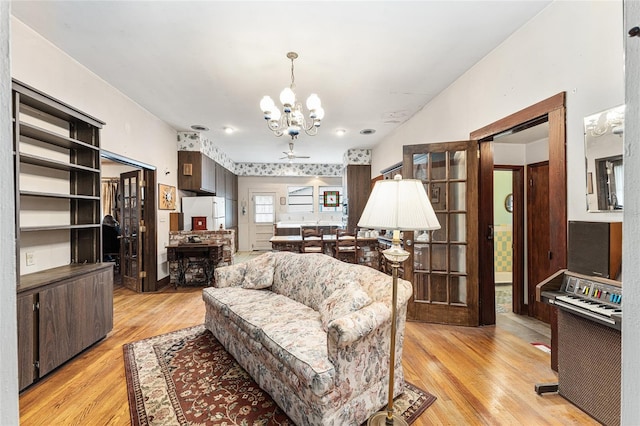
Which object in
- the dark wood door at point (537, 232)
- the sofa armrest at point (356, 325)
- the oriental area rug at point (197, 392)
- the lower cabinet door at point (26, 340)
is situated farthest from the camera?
the dark wood door at point (537, 232)

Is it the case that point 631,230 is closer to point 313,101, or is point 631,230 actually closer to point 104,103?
point 313,101

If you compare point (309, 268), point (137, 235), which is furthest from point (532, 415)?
point (137, 235)

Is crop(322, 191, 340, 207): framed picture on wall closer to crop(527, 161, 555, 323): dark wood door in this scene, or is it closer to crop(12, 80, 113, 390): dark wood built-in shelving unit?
crop(527, 161, 555, 323): dark wood door

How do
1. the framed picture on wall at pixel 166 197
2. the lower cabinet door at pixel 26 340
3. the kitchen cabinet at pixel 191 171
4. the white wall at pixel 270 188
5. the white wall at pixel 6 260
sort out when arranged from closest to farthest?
the white wall at pixel 6 260 → the lower cabinet door at pixel 26 340 → the framed picture on wall at pixel 166 197 → the kitchen cabinet at pixel 191 171 → the white wall at pixel 270 188

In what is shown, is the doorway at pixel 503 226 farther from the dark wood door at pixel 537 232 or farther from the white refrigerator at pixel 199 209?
the white refrigerator at pixel 199 209

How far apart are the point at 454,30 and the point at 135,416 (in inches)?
142

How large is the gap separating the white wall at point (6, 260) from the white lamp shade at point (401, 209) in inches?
51.7

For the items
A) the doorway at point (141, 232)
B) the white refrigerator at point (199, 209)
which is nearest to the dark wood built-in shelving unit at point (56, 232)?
the doorway at point (141, 232)

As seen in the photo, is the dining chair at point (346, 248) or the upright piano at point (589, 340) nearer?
the upright piano at point (589, 340)

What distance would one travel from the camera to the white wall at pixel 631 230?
0.49 m

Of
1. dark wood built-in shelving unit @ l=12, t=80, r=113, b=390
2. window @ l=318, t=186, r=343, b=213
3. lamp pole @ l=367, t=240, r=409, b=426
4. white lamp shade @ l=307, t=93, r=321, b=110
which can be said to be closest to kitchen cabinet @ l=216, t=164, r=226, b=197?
window @ l=318, t=186, r=343, b=213

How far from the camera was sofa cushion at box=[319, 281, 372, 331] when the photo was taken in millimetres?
1804

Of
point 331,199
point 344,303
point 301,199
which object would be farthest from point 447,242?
point 301,199

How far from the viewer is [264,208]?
9320 mm
